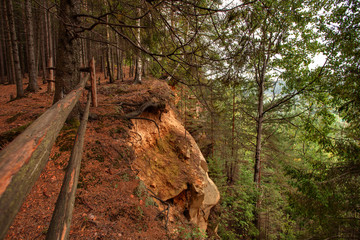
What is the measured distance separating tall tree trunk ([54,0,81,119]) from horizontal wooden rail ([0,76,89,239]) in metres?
3.74

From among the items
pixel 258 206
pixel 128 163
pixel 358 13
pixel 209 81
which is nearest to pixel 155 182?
pixel 128 163

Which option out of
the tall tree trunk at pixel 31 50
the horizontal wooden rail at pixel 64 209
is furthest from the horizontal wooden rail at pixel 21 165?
the tall tree trunk at pixel 31 50

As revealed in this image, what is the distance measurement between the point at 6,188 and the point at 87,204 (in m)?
2.35

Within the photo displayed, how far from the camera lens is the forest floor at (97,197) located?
207 centimetres

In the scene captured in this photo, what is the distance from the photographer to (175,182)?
5.59 m

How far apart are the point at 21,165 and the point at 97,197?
2353 millimetres

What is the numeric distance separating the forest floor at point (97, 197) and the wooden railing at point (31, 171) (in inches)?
57.2

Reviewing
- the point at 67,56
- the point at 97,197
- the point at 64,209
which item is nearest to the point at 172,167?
the point at 97,197

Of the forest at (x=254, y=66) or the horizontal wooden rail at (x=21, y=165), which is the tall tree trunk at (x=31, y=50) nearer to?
the forest at (x=254, y=66)

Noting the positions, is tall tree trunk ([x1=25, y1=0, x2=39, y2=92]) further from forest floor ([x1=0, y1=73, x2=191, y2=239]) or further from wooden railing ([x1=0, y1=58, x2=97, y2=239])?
wooden railing ([x1=0, y1=58, x2=97, y2=239])

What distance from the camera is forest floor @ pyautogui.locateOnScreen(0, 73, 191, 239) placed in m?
2.07

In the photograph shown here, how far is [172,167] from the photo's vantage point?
19.4ft

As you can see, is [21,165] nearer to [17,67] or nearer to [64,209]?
[64,209]

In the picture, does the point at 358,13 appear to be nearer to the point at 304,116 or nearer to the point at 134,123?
the point at 304,116
